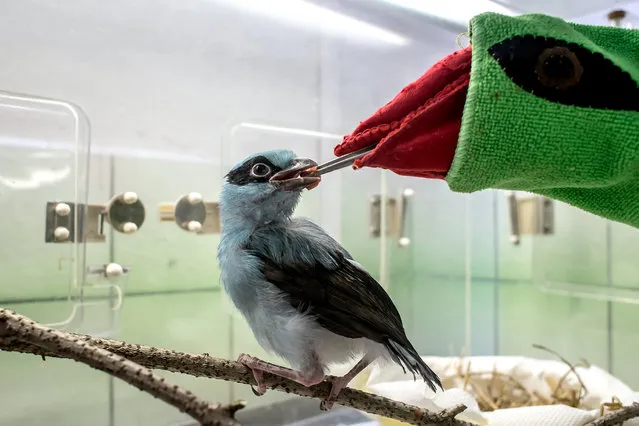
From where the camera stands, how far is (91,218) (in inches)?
29.3

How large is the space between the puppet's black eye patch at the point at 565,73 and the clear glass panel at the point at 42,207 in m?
0.58

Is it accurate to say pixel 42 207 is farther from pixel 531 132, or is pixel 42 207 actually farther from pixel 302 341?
pixel 531 132

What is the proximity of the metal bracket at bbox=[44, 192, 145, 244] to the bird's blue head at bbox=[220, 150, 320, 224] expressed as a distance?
32 cm

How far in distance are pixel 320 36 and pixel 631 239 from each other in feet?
2.61

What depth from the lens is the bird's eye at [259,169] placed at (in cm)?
47

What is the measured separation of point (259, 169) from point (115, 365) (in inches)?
8.5

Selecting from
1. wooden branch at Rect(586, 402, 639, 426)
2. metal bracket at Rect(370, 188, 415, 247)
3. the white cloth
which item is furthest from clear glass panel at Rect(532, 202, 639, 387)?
wooden branch at Rect(586, 402, 639, 426)

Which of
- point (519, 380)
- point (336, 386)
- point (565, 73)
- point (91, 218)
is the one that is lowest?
point (519, 380)

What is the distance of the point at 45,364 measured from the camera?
29.7 inches

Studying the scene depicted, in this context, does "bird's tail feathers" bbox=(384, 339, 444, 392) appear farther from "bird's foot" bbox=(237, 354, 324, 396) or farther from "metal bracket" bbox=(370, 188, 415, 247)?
"metal bracket" bbox=(370, 188, 415, 247)

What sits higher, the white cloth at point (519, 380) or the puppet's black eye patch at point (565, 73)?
the puppet's black eye patch at point (565, 73)

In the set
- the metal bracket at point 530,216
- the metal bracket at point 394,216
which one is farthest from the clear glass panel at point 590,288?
the metal bracket at point 394,216

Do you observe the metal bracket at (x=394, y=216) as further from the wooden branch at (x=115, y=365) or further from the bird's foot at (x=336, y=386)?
the wooden branch at (x=115, y=365)

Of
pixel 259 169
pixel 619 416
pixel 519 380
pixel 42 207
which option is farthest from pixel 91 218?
pixel 519 380
